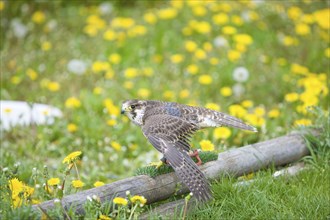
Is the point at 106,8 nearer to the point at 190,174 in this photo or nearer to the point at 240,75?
the point at 240,75

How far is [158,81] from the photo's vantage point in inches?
295

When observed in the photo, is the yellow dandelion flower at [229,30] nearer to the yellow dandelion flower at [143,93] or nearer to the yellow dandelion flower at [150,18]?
the yellow dandelion flower at [150,18]

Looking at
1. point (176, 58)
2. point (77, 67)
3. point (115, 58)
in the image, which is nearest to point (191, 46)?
point (176, 58)

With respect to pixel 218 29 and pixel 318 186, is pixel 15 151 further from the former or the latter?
pixel 218 29

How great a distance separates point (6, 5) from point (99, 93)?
2.78 metres

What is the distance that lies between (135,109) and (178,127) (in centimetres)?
47

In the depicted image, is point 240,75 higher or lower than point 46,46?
lower

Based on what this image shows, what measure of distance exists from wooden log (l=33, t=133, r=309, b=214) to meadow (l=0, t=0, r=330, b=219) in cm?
13

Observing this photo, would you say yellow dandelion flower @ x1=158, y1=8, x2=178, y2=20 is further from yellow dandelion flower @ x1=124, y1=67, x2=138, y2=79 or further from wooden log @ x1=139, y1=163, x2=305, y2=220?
wooden log @ x1=139, y1=163, x2=305, y2=220

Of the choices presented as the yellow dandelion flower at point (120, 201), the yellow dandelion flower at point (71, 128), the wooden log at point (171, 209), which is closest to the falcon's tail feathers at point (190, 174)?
the wooden log at point (171, 209)

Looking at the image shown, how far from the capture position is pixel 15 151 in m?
6.23

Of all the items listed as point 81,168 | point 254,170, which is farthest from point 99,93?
point 254,170

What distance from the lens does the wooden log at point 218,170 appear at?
4.08m

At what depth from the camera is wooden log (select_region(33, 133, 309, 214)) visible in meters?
4.08
